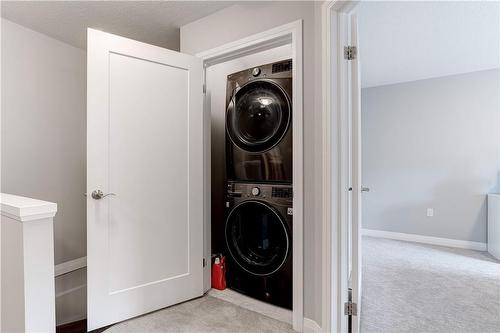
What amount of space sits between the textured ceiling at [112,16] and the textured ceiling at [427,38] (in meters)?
1.35

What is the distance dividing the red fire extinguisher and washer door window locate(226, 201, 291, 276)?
18cm

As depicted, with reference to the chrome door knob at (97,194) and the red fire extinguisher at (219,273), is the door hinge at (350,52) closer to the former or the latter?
the chrome door knob at (97,194)

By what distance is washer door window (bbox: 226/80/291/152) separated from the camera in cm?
205

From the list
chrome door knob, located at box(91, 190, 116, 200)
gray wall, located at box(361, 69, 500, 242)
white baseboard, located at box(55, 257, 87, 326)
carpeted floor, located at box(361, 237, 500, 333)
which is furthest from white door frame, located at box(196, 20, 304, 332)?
gray wall, located at box(361, 69, 500, 242)

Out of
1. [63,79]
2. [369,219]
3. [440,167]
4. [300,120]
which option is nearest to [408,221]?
[369,219]

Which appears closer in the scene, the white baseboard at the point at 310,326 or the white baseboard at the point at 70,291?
the white baseboard at the point at 310,326

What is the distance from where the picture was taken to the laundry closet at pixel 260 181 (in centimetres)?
204

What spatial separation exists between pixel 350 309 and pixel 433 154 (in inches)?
123

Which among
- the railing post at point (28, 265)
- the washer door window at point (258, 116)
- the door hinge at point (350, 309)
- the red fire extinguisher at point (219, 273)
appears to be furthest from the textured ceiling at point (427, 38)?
the railing post at point (28, 265)

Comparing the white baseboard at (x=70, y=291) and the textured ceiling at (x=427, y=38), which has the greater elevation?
the textured ceiling at (x=427, y=38)

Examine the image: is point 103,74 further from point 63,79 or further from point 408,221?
point 408,221

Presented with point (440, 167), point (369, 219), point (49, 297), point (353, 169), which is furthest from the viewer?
point (369, 219)

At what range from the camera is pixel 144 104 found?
199 centimetres

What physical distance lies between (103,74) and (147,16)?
28.3 inches
